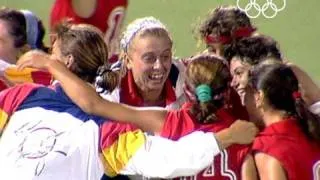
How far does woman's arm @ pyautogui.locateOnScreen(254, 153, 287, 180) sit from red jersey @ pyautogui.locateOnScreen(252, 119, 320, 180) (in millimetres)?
11

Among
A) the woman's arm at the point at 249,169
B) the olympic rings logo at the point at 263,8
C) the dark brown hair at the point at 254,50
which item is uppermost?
the olympic rings logo at the point at 263,8

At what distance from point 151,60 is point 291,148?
582mm

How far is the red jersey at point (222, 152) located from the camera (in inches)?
94.3

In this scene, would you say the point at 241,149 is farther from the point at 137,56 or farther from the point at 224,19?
the point at 224,19

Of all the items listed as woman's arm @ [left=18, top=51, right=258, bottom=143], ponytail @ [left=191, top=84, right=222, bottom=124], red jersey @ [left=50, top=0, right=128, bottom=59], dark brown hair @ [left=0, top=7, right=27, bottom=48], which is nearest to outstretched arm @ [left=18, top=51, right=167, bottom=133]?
woman's arm @ [left=18, top=51, right=258, bottom=143]

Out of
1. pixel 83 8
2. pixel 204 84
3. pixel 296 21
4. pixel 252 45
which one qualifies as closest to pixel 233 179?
pixel 204 84

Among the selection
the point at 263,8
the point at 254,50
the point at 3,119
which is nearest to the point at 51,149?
the point at 3,119

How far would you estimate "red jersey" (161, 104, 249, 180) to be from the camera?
239 cm

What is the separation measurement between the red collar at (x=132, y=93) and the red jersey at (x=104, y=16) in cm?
65

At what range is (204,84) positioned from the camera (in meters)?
2.40

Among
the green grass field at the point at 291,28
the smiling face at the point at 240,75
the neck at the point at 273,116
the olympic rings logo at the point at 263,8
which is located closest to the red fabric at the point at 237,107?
the smiling face at the point at 240,75

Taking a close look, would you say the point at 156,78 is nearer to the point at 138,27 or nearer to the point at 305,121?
the point at 138,27

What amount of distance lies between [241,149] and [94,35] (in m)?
0.53

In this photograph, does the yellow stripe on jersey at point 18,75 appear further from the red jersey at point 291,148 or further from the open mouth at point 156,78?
the red jersey at point 291,148
